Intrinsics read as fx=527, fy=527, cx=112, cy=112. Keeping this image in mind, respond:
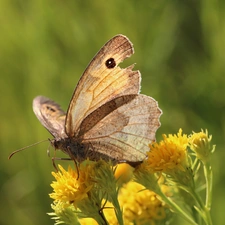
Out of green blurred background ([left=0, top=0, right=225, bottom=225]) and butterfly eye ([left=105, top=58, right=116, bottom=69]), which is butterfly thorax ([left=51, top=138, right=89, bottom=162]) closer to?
butterfly eye ([left=105, top=58, right=116, bottom=69])

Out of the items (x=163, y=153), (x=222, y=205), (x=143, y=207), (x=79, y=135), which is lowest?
(x=222, y=205)

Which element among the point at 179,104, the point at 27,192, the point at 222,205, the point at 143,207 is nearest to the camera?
the point at 143,207

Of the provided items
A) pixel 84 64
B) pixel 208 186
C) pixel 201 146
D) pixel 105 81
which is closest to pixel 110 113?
pixel 105 81

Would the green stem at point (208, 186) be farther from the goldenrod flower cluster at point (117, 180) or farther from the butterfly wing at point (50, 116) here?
the butterfly wing at point (50, 116)

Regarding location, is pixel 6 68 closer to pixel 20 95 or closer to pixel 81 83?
pixel 20 95

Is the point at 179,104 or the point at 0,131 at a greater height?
the point at 0,131

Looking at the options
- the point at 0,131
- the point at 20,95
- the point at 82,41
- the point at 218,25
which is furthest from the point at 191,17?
the point at 0,131

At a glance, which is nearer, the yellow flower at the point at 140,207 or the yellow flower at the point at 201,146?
the yellow flower at the point at 201,146

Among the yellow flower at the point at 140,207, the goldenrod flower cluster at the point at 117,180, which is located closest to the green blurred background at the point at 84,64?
the yellow flower at the point at 140,207
